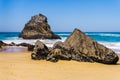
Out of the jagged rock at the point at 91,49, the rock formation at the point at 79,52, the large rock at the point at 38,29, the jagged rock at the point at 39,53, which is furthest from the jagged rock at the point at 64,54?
the large rock at the point at 38,29

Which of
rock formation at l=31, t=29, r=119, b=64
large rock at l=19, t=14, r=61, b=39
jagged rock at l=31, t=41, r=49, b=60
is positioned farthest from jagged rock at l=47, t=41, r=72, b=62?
large rock at l=19, t=14, r=61, b=39

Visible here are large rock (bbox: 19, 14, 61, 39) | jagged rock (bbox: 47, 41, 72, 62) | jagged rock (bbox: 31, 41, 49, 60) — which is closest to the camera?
jagged rock (bbox: 47, 41, 72, 62)

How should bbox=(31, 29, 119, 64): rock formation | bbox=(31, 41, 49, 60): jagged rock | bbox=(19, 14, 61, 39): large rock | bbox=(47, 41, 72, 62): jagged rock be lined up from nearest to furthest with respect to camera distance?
bbox=(47, 41, 72, 62): jagged rock → bbox=(31, 29, 119, 64): rock formation → bbox=(31, 41, 49, 60): jagged rock → bbox=(19, 14, 61, 39): large rock

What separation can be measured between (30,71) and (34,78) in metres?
0.78

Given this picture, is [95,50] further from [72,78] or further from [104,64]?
[72,78]

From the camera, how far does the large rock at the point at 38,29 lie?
35.3m

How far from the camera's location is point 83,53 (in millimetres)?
8773

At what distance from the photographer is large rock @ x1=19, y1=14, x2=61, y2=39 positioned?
116 feet

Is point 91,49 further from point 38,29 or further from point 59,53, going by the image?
point 38,29

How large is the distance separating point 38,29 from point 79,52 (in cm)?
2740

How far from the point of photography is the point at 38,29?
118 feet

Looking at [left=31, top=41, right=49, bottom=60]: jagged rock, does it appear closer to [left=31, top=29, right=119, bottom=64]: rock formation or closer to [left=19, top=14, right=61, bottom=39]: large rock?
[left=31, top=29, right=119, bottom=64]: rock formation

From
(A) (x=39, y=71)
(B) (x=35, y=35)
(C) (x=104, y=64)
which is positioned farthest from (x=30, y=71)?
(B) (x=35, y=35)

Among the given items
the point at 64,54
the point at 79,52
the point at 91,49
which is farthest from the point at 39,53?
the point at 91,49
